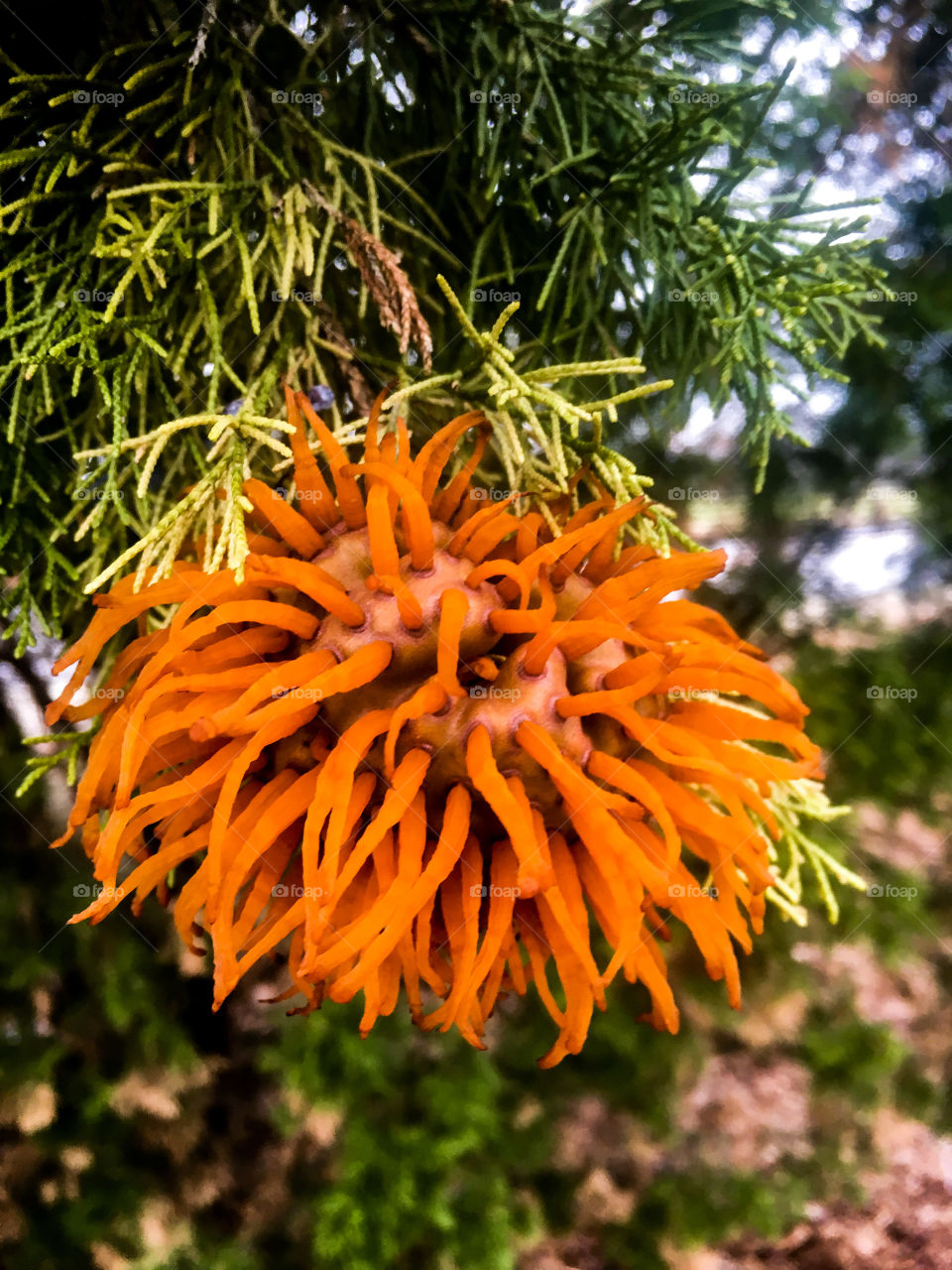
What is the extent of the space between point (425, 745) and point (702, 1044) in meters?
2.06

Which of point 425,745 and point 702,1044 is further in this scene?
point 702,1044

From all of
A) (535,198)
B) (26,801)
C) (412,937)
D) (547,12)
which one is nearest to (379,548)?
(412,937)

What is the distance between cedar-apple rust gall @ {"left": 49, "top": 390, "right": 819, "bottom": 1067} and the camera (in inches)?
29.0

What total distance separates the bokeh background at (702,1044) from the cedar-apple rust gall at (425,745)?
0.70 m

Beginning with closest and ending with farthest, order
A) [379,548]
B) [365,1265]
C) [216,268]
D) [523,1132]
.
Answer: [379,548] → [216,268] → [365,1265] → [523,1132]

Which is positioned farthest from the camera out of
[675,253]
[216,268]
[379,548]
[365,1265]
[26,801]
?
[26,801]

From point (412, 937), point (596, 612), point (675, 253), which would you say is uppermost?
point (675, 253)

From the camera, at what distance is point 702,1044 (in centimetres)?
233

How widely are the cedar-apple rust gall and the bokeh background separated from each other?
2.29ft

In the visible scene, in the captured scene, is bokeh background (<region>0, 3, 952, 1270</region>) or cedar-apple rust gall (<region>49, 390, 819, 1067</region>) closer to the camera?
cedar-apple rust gall (<region>49, 390, 819, 1067</region>)

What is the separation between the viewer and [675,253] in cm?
113

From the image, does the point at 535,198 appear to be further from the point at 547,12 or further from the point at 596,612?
the point at 596,612

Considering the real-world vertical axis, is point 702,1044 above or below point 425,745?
below

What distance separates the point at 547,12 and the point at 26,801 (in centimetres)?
193
